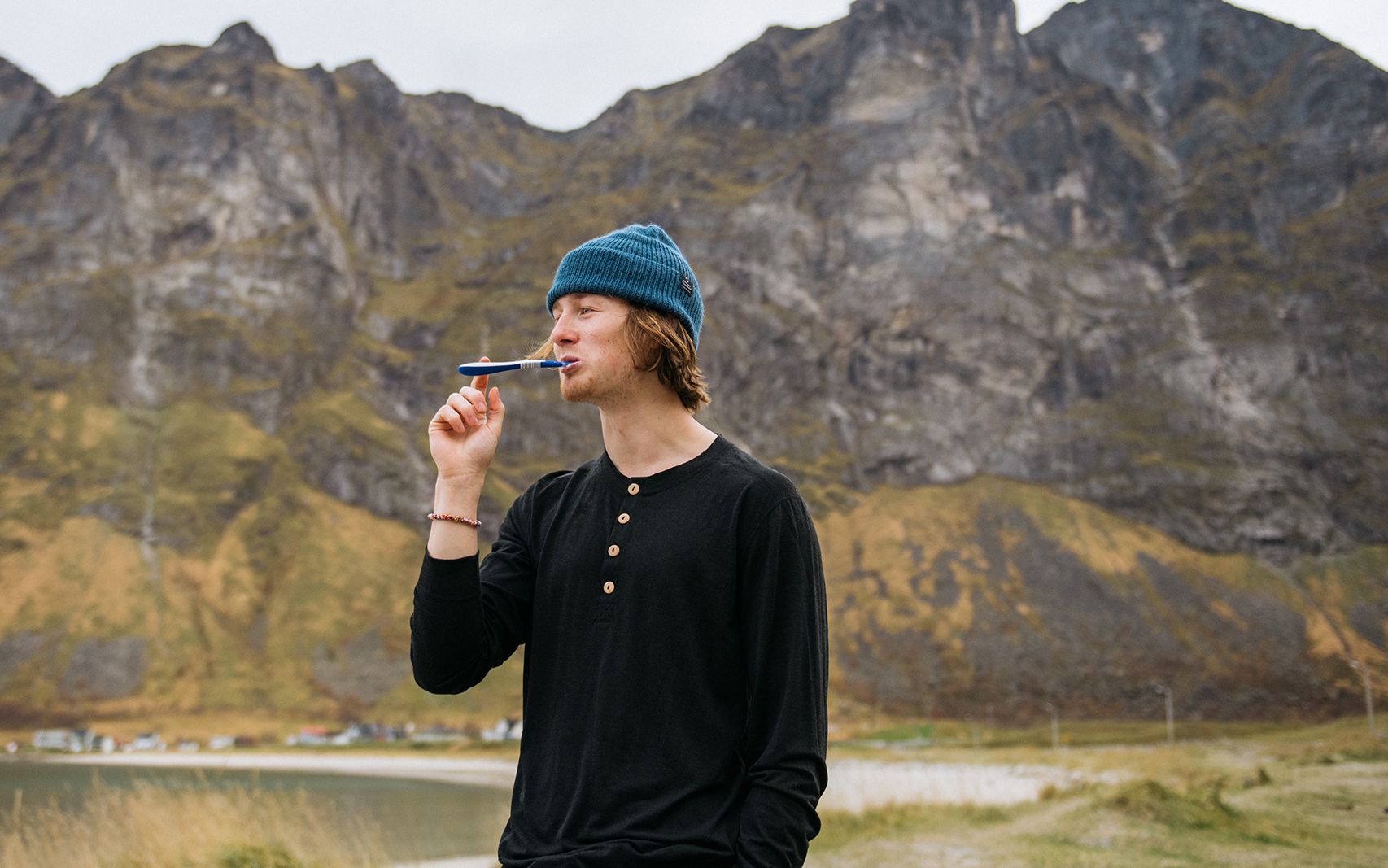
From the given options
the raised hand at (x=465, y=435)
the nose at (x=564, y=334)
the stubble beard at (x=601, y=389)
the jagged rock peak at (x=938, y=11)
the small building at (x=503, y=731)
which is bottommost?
the small building at (x=503, y=731)

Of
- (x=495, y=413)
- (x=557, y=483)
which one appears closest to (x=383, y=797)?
(x=557, y=483)

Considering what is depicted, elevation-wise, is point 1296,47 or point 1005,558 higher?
point 1296,47

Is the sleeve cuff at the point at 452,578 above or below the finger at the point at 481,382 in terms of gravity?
below

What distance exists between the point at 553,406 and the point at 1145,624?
58.8 meters

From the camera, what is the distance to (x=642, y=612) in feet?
8.47

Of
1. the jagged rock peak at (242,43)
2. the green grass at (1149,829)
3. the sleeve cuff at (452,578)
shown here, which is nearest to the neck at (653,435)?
the sleeve cuff at (452,578)

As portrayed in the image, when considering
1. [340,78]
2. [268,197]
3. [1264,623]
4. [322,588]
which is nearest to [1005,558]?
[1264,623]

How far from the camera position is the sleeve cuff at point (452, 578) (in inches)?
107

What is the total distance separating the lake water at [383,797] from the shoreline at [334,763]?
70.9 inches

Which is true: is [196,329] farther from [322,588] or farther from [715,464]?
[715,464]

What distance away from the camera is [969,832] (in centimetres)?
1234

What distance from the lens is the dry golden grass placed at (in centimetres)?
717

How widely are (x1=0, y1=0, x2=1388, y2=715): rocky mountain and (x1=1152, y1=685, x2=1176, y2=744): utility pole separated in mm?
2366

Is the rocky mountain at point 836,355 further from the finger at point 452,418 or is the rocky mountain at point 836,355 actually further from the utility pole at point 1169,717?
the finger at point 452,418
